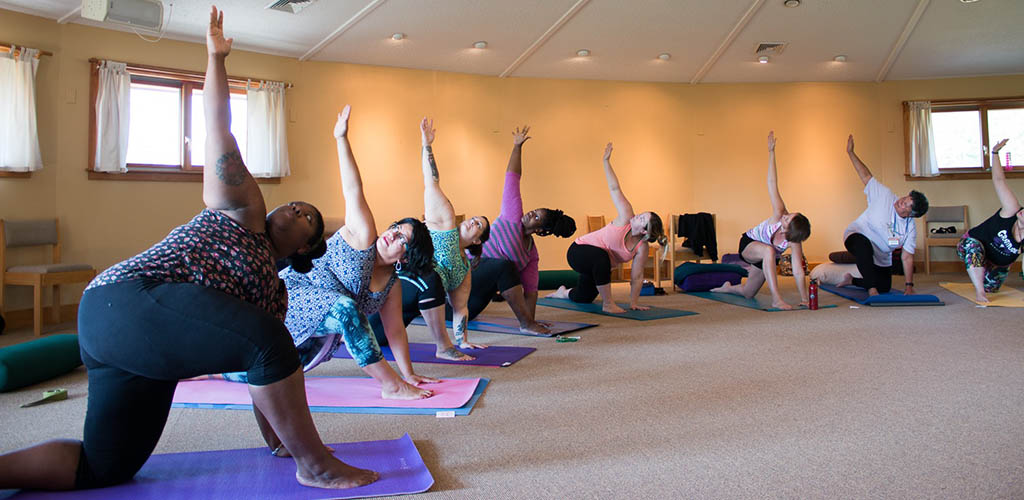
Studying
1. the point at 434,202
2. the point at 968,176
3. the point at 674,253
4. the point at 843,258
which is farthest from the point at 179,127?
the point at 968,176

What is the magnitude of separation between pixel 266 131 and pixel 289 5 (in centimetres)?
149

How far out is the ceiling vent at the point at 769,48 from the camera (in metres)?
7.58

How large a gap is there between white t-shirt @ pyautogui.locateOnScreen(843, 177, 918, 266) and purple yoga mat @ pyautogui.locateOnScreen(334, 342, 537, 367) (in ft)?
13.1

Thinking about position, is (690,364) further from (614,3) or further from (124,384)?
(614,3)

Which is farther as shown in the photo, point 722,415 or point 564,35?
point 564,35

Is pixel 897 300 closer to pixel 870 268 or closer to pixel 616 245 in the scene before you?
pixel 870 268

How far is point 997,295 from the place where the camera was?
234 inches

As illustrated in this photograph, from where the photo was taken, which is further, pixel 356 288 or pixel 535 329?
pixel 535 329

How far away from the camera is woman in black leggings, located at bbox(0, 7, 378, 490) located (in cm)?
146

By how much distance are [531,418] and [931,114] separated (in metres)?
8.78

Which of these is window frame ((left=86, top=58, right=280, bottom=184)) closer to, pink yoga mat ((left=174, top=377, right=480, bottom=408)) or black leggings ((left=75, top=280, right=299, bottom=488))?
pink yoga mat ((left=174, top=377, right=480, bottom=408))

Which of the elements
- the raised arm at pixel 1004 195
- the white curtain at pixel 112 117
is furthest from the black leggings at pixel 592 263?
the white curtain at pixel 112 117

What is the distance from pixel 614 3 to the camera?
6473 millimetres

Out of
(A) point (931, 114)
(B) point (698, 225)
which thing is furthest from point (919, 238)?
(B) point (698, 225)
